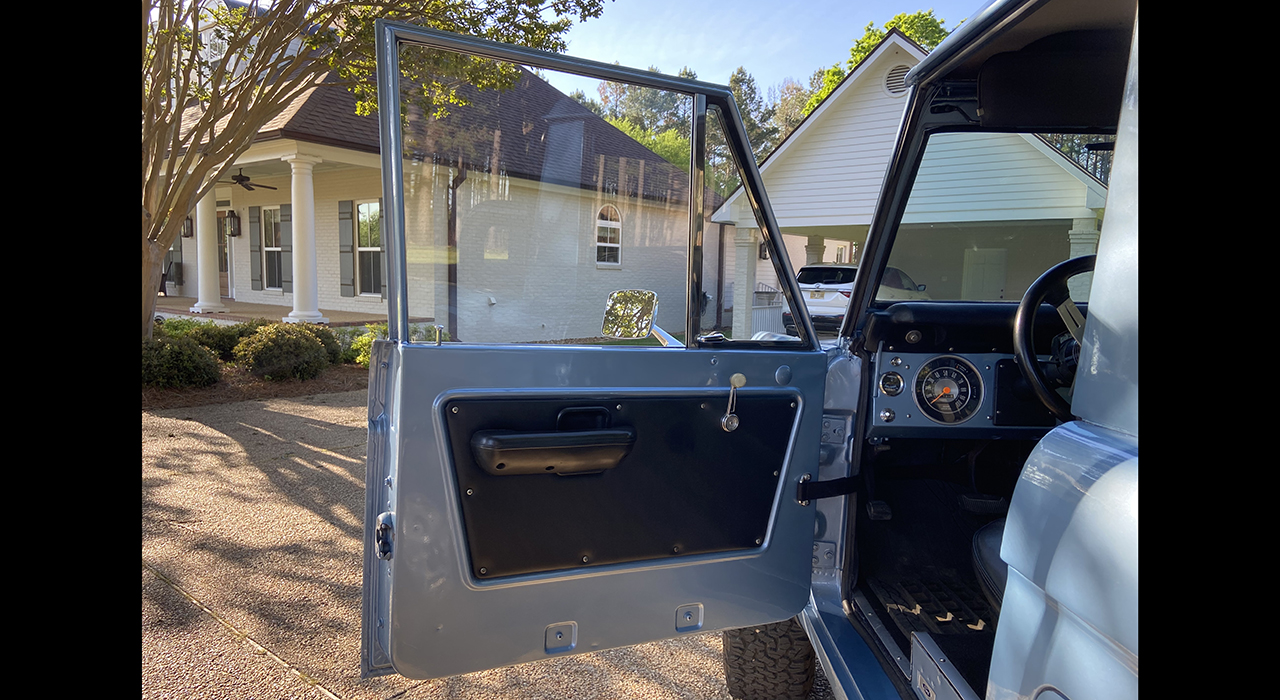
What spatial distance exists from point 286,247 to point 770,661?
15892 mm

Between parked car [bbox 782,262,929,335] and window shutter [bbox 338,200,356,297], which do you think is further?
window shutter [bbox 338,200,356,297]

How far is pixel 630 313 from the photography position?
2020 millimetres

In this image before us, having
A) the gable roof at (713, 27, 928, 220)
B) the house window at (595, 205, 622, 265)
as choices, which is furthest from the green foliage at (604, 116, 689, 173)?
the gable roof at (713, 27, 928, 220)

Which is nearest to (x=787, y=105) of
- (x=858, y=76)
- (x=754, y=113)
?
(x=754, y=113)

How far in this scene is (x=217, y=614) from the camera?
11.1 feet

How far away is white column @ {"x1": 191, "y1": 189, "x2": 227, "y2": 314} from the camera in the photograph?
576 inches

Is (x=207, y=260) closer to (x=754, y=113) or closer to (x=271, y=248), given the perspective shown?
(x=271, y=248)

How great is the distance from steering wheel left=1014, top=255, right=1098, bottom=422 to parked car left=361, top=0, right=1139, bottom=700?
0.01m

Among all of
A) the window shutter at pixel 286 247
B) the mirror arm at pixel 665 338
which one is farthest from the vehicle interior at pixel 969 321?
the window shutter at pixel 286 247

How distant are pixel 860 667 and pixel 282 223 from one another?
16622 millimetres

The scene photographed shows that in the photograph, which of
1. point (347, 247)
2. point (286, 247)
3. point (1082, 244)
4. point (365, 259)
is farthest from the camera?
point (286, 247)

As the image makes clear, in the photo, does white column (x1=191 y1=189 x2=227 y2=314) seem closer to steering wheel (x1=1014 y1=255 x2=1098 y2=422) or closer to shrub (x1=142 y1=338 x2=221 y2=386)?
shrub (x1=142 y1=338 x2=221 y2=386)
